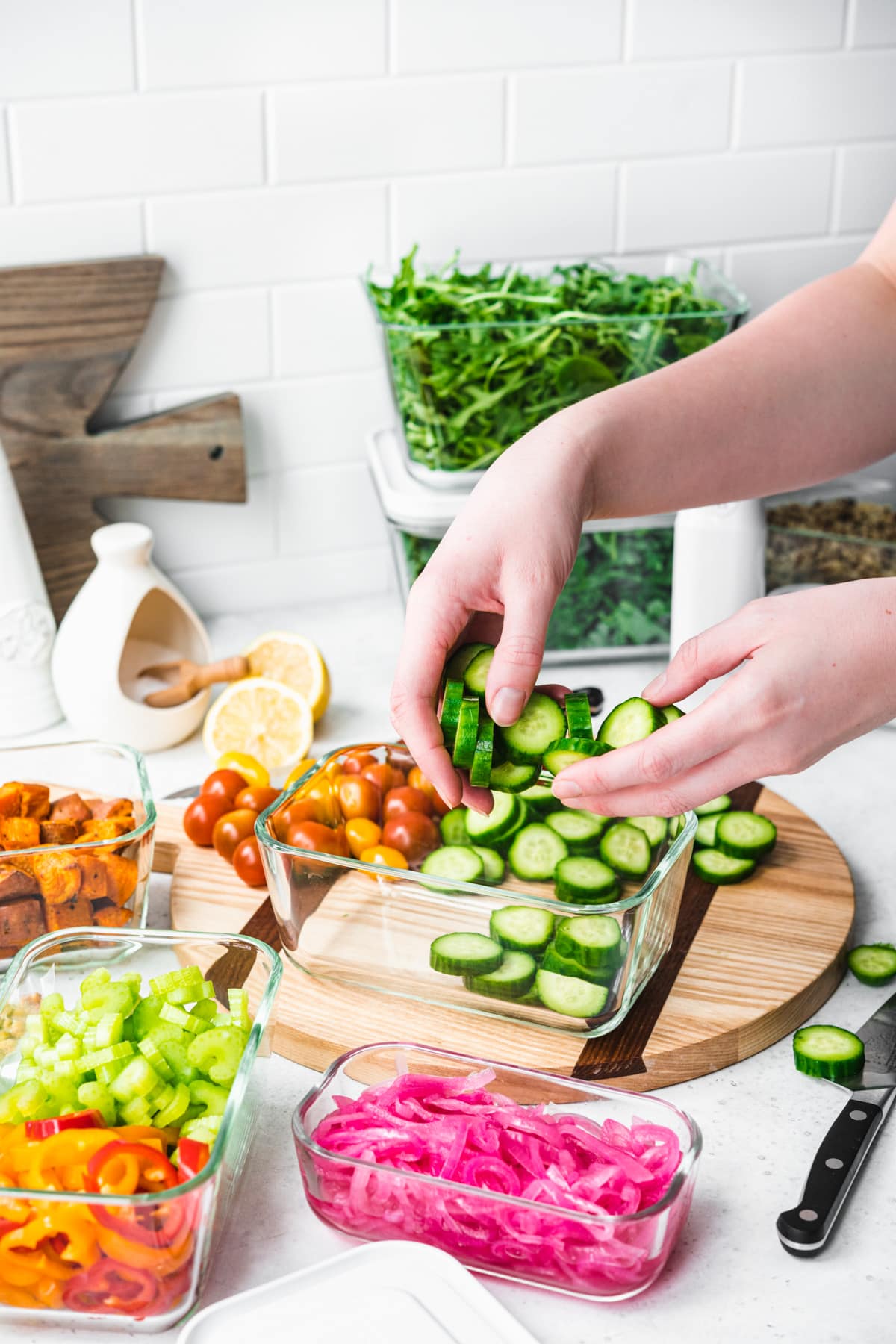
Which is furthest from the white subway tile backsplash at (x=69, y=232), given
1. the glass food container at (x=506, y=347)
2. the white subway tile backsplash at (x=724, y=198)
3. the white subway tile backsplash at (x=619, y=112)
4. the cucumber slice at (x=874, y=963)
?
the cucumber slice at (x=874, y=963)

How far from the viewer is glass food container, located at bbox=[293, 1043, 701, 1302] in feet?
2.79

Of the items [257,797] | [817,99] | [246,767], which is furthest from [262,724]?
[817,99]

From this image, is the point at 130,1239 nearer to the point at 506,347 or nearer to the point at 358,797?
the point at 358,797

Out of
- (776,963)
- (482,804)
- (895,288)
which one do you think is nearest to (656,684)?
(482,804)

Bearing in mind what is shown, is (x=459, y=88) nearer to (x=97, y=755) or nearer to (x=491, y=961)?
(x=97, y=755)

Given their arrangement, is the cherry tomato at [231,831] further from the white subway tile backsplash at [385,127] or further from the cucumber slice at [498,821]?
the white subway tile backsplash at [385,127]

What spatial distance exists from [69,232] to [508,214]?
627 millimetres

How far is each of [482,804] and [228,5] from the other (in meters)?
1.19

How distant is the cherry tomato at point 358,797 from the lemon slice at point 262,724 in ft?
0.97

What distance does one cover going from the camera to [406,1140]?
921 millimetres

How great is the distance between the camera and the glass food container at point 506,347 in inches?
64.0

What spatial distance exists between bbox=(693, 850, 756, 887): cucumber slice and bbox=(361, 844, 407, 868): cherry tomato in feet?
1.00

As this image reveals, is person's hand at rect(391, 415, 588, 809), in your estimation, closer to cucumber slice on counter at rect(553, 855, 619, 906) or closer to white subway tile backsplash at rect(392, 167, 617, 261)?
cucumber slice on counter at rect(553, 855, 619, 906)

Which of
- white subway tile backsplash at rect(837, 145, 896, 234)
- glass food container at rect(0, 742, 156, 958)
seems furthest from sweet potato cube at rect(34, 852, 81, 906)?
white subway tile backsplash at rect(837, 145, 896, 234)
